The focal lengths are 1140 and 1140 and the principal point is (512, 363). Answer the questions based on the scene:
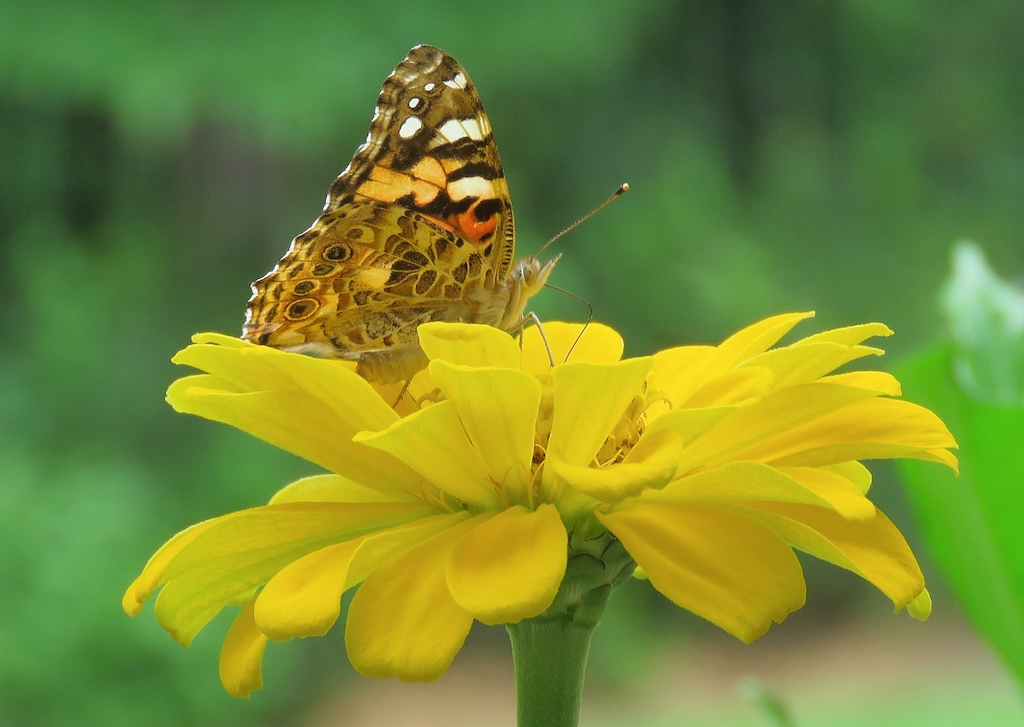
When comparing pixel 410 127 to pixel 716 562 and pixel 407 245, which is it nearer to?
pixel 407 245

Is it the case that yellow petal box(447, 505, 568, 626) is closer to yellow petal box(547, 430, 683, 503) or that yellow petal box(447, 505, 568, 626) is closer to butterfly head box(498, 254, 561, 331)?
yellow petal box(547, 430, 683, 503)

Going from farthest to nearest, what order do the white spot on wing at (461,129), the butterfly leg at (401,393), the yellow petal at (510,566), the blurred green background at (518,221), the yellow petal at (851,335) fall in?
1. the blurred green background at (518,221)
2. the white spot on wing at (461,129)
3. the butterfly leg at (401,393)
4. the yellow petal at (851,335)
5. the yellow petal at (510,566)

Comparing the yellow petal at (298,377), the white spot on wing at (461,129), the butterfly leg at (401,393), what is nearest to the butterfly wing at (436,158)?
the white spot on wing at (461,129)

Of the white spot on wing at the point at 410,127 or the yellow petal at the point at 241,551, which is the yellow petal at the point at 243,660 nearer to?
the yellow petal at the point at 241,551

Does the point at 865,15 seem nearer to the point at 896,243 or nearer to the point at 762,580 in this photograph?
the point at 896,243

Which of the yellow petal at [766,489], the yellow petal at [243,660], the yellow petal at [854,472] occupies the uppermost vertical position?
the yellow petal at [766,489]

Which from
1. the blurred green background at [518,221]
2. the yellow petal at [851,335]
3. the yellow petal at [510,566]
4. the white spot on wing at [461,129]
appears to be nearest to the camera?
the yellow petal at [510,566]

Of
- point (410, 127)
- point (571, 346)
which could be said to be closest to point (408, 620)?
point (571, 346)

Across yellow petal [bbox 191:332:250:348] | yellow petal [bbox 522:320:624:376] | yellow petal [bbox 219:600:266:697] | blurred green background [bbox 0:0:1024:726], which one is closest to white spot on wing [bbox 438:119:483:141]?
yellow petal [bbox 522:320:624:376]
